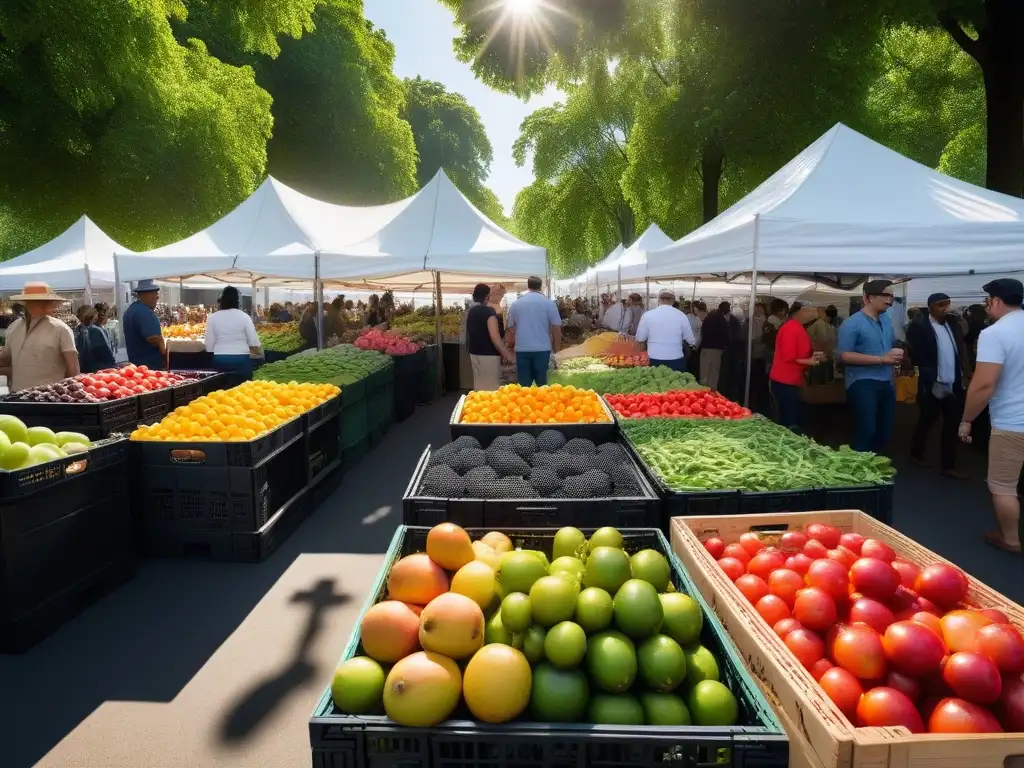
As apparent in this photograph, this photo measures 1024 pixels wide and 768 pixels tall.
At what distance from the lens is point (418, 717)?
5.47 ft

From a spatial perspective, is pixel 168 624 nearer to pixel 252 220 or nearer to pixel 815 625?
pixel 815 625

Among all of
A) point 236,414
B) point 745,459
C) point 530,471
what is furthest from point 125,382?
point 745,459

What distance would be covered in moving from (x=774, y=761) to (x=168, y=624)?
3.69 meters

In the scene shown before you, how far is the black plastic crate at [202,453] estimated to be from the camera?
4742mm

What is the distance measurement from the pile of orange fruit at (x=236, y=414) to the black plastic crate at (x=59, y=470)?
404 millimetres

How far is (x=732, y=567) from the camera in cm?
275

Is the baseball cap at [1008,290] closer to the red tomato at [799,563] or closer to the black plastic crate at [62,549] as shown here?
the red tomato at [799,563]

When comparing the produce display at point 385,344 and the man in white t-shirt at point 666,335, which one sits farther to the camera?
the produce display at point 385,344

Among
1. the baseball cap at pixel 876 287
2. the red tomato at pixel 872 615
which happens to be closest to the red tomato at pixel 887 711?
the red tomato at pixel 872 615

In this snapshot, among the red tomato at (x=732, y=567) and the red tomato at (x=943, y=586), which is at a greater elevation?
the red tomato at (x=943, y=586)

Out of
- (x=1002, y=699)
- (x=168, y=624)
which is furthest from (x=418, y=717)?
(x=168, y=624)

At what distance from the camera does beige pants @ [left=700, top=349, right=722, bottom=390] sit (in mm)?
11812

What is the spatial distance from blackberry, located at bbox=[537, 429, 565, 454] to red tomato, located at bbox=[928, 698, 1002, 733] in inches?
105

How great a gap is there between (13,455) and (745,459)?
4.35 m
